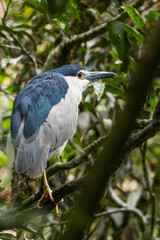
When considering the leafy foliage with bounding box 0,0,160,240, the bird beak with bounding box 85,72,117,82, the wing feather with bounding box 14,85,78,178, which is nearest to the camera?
the wing feather with bounding box 14,85,78,178

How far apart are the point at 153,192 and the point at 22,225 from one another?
1580 mm

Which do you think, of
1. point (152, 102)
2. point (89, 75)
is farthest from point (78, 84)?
point (152, 102)

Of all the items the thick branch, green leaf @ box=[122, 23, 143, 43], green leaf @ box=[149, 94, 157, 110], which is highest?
green leaf @ box=[122, 23, 143, 43]

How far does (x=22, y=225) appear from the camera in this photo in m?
2.03

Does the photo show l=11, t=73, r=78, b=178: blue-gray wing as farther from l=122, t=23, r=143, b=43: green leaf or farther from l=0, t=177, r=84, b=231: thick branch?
l=122, t=23, r=143, b=43: green leaf

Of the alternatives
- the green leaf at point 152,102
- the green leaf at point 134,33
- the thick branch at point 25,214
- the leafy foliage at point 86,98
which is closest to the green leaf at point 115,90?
the leafy foliage at point 86,98

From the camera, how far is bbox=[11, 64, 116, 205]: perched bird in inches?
93.2

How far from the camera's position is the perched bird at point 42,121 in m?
2.37

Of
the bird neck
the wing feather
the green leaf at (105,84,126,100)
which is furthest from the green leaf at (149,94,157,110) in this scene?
the bird neck

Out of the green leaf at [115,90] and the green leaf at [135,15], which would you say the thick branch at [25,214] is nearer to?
the green leaf at [115,90]

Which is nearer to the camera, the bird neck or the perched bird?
the perched bird

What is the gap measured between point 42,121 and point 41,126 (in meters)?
0.04

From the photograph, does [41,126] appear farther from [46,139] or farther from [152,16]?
[152,16]

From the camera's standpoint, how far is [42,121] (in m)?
2.60
